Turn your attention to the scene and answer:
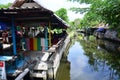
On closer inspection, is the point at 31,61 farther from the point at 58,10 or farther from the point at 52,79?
the point at 58,10

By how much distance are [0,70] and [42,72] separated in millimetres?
2035

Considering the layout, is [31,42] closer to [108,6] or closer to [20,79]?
[20,79]

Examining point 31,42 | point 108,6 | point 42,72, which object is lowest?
point 42,72

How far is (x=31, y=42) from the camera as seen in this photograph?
13.7m

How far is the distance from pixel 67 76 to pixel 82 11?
4.27 meters

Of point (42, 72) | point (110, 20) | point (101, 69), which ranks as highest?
point (110, 20)

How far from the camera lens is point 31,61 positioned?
10.6 meters

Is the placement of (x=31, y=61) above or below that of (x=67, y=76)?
above

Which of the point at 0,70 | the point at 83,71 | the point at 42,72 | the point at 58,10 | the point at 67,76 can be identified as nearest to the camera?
the point at 0,70

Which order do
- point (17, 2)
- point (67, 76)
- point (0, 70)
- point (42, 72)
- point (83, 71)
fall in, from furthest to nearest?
point (17, 2), point (83, 71), point (67, 76), point (42, 72), point (0, 70)

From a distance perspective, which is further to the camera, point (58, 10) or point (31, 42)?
point (58, 10)

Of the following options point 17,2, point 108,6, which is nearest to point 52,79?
point 108,6

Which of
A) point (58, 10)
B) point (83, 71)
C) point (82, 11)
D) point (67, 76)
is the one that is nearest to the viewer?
point (82, 11)

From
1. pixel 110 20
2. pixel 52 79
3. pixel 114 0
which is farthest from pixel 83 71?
pixel 114 0
